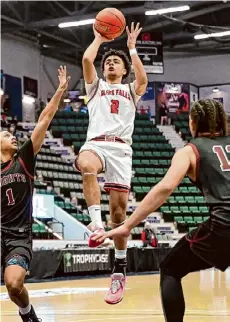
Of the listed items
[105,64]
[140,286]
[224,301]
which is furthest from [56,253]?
[105,64]

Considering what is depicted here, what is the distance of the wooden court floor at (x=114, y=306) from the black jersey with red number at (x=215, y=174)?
2799 mm

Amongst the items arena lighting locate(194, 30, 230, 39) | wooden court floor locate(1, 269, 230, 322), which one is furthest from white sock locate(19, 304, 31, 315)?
arena lighting locate(194, 30, 230, 39)

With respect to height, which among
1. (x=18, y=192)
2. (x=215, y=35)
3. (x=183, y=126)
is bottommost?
(x=18, y=192)

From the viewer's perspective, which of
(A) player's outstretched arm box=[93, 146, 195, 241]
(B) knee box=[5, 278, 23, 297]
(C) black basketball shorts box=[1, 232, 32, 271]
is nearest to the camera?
(A) player's outstretched arm box=[93, 146, 195, 241]

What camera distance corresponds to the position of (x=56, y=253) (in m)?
14.6

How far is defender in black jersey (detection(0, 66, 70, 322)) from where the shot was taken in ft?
19.1

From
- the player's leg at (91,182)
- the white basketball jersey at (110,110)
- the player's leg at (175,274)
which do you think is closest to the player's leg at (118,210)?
the player's leg at (91,182)

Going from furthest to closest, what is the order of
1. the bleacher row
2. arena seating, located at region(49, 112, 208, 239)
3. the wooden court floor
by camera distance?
1. arena seating, located at region(49, 112, 208, 239)
2. the bleacher row
3. the wooden court floor

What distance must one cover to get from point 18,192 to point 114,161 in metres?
1.12

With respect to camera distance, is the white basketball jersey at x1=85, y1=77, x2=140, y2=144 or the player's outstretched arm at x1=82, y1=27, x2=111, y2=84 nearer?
the player's outstretched arm at x1=82, y1=27, x2=111, y2=84

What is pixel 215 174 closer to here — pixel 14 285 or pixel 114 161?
pixel 14 285

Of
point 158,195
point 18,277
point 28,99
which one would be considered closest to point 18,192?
point 18,277

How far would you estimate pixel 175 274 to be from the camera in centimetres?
465

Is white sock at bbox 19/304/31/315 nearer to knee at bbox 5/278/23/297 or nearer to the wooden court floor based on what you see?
knee at bbox 5/278/23/297
